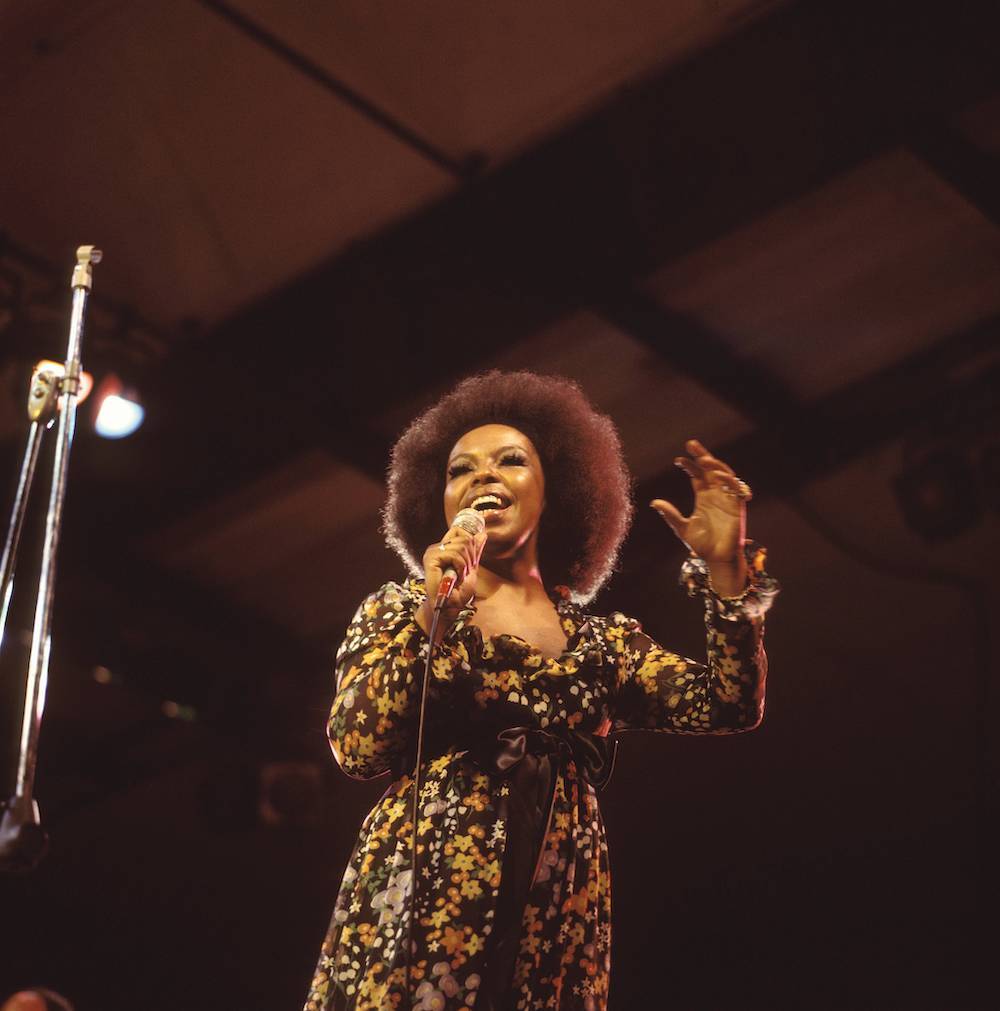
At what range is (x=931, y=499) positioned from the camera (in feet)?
20.5

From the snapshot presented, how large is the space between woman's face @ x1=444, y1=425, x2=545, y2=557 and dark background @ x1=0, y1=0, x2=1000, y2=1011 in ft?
6.39

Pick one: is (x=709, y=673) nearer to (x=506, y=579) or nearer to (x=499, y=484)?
(x=506, y=579)

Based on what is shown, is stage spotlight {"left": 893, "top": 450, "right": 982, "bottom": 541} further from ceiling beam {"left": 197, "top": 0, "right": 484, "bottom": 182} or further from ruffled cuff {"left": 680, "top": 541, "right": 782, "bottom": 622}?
ruffled cuff {"left": 680, "top": 541, "right": 782, "bottom": 622}

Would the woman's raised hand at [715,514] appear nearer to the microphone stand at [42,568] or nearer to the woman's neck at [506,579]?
the woman's neck at [506,579]

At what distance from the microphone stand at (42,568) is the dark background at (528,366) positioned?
2.01m

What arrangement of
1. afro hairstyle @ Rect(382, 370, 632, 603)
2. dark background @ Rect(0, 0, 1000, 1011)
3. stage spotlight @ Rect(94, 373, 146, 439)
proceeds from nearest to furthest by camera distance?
afro hairstyle @ Rect(382, 370, 632, 603) → dark background @ Rect(0, 0, 1000, 1011) → stage spotlight @ Rect(94, 373, 146, 439)

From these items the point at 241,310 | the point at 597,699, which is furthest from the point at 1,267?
the point at 597,699

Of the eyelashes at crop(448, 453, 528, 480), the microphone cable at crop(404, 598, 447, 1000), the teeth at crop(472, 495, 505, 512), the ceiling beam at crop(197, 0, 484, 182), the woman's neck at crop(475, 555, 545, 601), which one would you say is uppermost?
the ceiling beam at crop(197, 0, 484, 182)

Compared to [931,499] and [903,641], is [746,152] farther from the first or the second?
[903,641]

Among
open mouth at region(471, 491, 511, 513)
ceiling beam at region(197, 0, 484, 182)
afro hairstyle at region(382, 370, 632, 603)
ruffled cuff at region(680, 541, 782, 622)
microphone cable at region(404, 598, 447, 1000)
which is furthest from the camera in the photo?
ceiling beam at region(197, 0, 484, 182)

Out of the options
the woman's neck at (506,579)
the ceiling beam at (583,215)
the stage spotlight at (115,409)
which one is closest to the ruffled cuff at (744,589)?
the woman's neck at (506,579)

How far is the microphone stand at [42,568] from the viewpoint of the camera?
182 centimetres

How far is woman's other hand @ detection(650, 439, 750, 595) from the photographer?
232cm

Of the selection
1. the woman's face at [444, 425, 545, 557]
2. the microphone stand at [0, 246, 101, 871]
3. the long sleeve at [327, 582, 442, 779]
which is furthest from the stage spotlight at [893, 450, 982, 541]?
the microphone stand at [0, 246, 101, 871]
